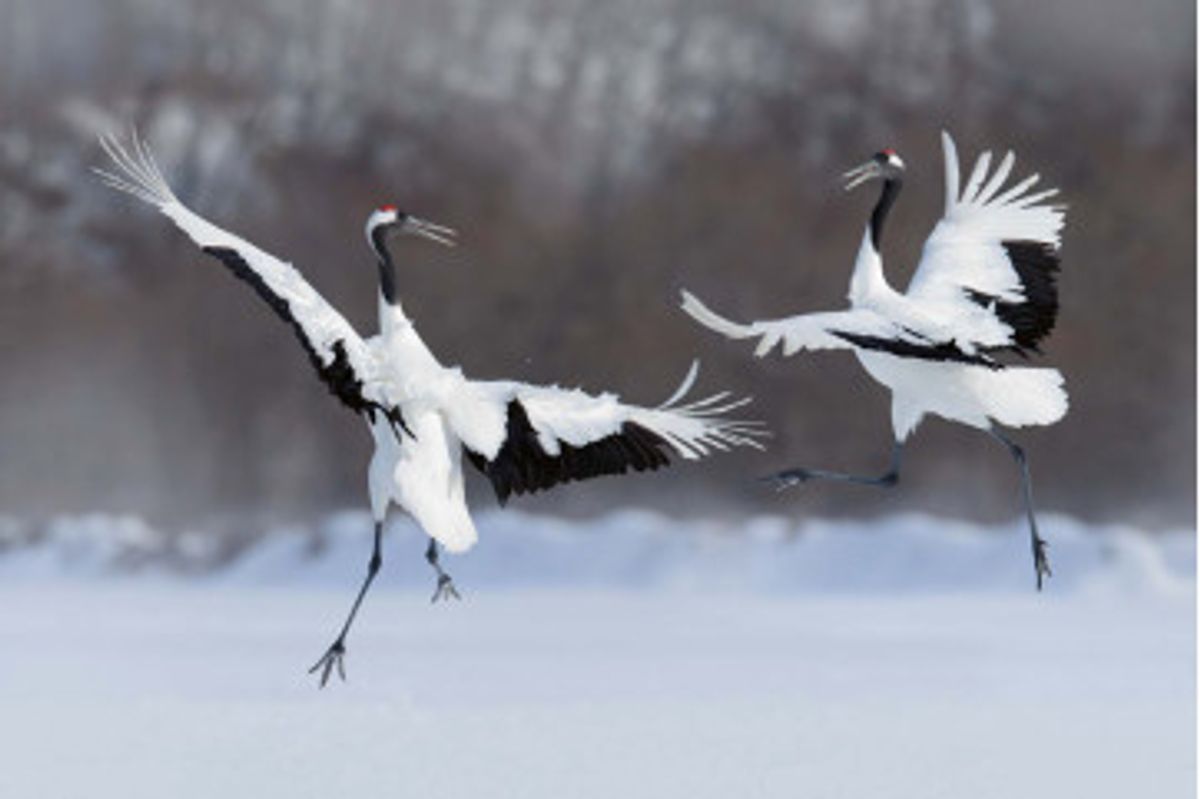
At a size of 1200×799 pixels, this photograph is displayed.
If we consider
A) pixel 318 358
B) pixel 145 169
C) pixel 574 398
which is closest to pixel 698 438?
pixel 574 398

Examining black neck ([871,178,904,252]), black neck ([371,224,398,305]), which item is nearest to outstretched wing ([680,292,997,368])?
black neck ([871,178,904,252])

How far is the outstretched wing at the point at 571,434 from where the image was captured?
251 inches

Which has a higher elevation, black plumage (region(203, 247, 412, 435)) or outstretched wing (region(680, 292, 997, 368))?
outstretched wing (region(680, 292, 997, 368))

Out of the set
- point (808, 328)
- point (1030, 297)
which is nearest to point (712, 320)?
point (808, 328)

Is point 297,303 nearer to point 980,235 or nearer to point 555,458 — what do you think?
point 555,458

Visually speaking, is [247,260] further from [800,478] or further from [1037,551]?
[1037,551]

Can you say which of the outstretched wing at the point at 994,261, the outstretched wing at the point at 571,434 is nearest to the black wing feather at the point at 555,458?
the outstretched wing at the point at 571,434

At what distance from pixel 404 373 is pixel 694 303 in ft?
3.05

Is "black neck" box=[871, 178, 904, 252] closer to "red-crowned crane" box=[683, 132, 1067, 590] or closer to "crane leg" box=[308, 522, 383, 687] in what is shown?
"red-crowned crane" box=[683, 132, 1067, 590]

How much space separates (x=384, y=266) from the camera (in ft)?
21.1

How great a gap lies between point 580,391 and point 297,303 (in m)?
0.95

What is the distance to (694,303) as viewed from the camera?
5.75 m

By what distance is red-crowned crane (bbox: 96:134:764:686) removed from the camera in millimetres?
6000

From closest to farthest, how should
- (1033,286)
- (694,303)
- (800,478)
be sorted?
(694,303) → (800,478) → (1033,286)
